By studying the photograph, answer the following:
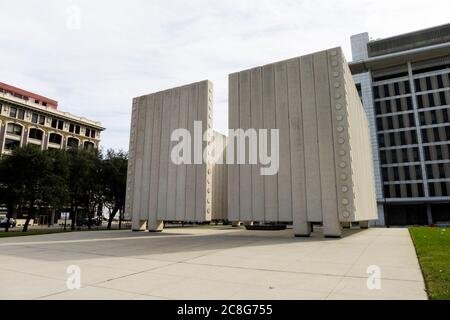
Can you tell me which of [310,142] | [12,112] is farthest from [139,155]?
[12,112]

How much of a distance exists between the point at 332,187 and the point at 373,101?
5923 cm

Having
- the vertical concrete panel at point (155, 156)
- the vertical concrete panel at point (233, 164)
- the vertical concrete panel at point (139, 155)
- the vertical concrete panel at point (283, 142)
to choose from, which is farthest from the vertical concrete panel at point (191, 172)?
the vertical concrete panel at point (283, 142)

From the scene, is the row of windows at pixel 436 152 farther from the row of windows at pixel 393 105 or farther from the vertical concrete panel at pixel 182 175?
the vertical concrete panel at pixel 182 175

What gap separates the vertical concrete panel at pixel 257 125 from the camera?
22094mm

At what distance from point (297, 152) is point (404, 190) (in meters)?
55.4

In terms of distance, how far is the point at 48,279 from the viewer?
25.2ft

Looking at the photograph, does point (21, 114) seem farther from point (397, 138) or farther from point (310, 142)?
point (397, 138)

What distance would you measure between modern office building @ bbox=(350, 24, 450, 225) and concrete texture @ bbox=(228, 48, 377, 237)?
51.0m

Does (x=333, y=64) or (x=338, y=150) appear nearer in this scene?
(x=338, y=150)

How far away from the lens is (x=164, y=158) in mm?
27156

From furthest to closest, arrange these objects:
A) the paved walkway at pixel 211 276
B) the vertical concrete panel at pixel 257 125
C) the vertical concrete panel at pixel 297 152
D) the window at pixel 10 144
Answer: the window at pixel 10 144
the vertical concrete panel at pixel 257 125
the vertical concrete panel at pixel 297 152
the paved walkway at pixel 211 276

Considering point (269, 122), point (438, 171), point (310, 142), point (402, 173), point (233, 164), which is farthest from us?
point (402, 173)

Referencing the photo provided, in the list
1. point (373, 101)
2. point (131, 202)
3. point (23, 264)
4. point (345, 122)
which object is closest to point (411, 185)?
point (373, 101)
